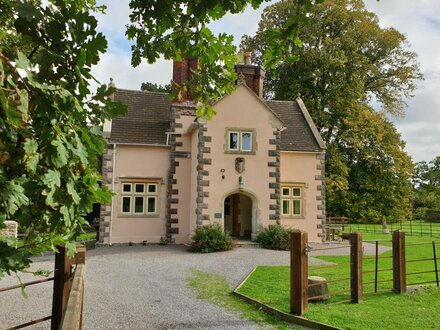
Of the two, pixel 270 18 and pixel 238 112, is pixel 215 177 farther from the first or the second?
pixel 270 18

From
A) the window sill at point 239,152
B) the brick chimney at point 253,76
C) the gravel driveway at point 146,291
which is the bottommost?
the gravel driveway at point 146,291

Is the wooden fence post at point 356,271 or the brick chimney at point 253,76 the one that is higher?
the brick chimney at point 253,76

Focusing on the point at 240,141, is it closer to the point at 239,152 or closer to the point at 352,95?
the point at 239,152

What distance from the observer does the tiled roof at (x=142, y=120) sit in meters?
18.0

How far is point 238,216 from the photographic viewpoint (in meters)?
18.9

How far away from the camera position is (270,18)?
1261 inches

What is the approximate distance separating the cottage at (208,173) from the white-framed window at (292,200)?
0.16 feet

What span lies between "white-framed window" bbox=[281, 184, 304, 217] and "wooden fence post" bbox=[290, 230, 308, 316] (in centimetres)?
1181

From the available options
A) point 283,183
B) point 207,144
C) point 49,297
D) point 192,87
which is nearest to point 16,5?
point 192,87

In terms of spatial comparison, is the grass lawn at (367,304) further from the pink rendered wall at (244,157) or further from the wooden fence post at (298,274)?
the pink rendered wall at (244,157)

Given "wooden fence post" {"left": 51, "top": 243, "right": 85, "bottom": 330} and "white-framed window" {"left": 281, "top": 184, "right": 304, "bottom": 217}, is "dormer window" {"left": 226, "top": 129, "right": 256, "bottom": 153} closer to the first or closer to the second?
"white-framed window" {"left": 281, "top": 184, "right": 304, "bottom": 217}

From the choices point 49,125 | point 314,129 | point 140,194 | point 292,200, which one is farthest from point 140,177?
point 49,125

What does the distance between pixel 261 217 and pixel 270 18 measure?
21.1m

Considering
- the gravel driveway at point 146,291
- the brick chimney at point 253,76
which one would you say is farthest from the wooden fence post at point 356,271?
the brick chimney at point 253,76
